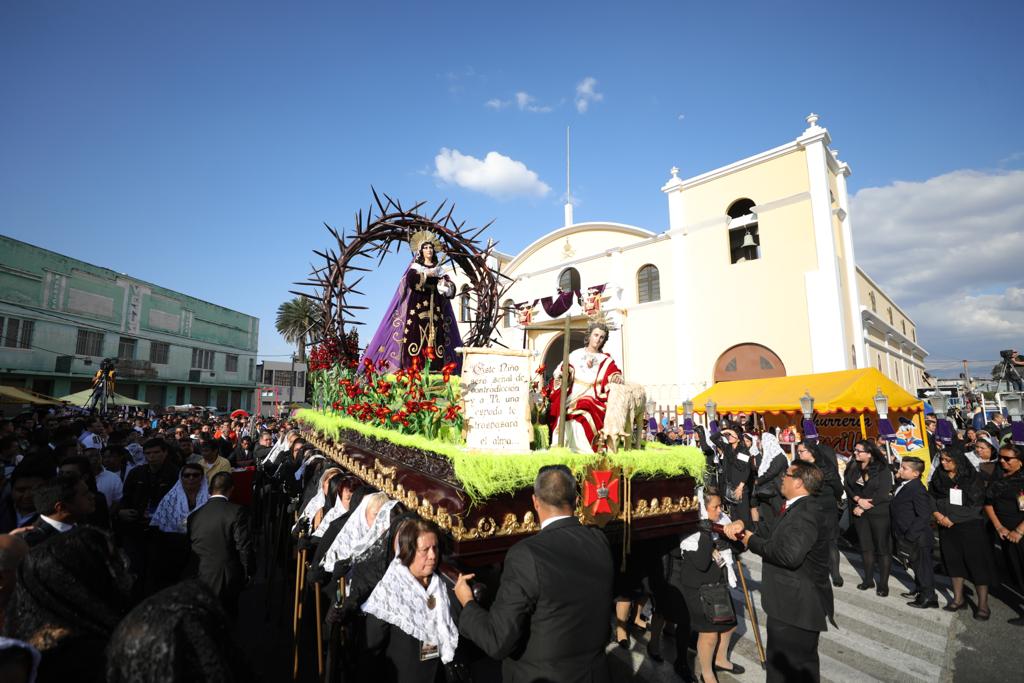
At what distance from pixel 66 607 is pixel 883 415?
1646 cm

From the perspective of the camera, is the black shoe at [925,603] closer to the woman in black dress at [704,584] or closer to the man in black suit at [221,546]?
the woman in black dress at [704,584]

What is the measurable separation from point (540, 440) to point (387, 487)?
165 cm

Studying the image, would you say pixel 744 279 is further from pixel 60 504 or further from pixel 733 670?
pixel 60 504

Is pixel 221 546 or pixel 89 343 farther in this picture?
pixel 89 343

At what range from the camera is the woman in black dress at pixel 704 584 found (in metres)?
4.68

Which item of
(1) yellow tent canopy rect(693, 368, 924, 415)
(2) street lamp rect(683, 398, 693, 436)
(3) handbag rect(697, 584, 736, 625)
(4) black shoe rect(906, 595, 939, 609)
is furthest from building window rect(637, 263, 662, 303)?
(3) handbag rect(697, 584, 736, 625)

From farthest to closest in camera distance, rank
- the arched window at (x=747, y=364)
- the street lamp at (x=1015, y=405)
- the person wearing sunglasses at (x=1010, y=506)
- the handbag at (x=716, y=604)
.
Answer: the street lamp at (x=1015, y=405), the arched window at (x=747, y=364), the person wearing sunglasses at (x=1010, y=506), the handbag at (x=716, y=604)

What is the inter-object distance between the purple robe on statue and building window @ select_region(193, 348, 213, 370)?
43.9m

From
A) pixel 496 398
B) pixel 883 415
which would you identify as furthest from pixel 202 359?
pixel 883 415

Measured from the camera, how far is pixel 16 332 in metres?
29.2

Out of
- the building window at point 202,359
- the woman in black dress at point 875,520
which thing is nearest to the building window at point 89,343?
the building window at point 202,359

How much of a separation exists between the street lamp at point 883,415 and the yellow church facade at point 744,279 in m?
3.95

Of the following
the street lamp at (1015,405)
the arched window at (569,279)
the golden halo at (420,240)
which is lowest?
the street lamp at (1015,405)

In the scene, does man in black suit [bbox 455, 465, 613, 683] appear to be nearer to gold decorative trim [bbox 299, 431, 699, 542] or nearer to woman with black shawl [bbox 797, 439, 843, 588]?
gold decorative trim [bbox 299, 431, 699, 542]
